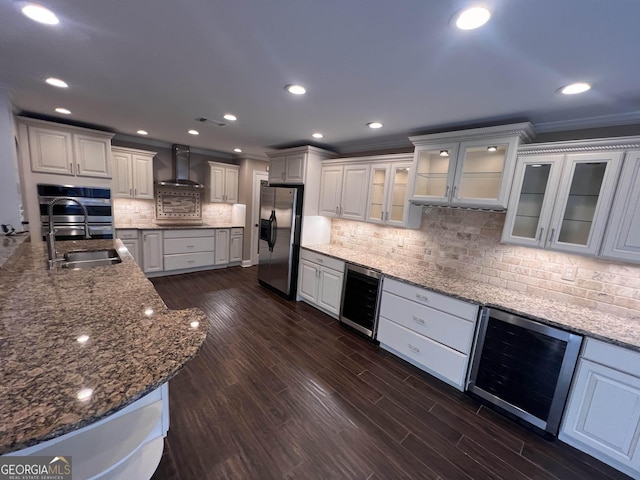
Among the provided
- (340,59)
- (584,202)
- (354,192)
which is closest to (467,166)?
(584,202)

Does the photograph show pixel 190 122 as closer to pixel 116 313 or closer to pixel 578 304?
pixel 116 313

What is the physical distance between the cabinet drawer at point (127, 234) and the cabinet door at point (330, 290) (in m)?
3.27

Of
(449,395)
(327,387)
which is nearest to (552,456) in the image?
(449,395)

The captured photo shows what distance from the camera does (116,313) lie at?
1306 mm

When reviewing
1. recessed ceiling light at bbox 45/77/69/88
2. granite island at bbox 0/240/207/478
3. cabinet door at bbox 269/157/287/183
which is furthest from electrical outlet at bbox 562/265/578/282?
recessed ceiling light at bbox 45/77/69/88

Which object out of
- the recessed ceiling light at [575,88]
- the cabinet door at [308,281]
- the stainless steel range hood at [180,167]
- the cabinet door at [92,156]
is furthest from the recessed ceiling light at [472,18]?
the stainless steel range hood at [180,167]

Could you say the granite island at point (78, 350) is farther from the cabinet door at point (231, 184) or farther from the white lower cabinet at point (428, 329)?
the cabinet door at point (231, 184)

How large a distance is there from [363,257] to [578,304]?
2.05 metres

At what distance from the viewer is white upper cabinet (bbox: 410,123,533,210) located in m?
2.24

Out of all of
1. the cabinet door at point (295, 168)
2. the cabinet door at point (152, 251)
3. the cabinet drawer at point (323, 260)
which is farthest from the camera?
the cabinet door at point (152, 251)

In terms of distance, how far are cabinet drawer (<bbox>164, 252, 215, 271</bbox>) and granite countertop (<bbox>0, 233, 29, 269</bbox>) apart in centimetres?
207

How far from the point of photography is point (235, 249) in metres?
5.57

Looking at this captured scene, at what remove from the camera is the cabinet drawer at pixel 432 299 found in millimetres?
2201

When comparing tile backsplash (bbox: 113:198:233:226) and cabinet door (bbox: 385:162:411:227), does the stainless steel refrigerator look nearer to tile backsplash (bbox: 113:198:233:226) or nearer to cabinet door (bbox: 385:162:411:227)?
cabinet door (bbox: 385:162:411:227)
